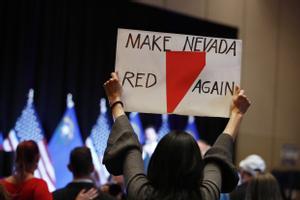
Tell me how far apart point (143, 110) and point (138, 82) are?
4.2 inches

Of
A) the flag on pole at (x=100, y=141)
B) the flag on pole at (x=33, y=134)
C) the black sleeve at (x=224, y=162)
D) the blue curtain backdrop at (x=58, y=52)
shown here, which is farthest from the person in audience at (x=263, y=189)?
the flag on pole at (x=100, y=141)

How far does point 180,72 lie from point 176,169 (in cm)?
73

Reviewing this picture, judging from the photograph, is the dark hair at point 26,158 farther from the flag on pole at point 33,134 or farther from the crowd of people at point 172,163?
the flag on pole at point 33,134

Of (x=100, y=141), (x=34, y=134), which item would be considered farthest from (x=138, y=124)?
(x=34, y=134)

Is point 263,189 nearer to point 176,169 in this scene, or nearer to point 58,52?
point 176,169

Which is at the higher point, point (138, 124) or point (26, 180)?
point (26, 180)

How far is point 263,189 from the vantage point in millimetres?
3016

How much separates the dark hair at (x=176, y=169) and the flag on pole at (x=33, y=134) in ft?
15.3

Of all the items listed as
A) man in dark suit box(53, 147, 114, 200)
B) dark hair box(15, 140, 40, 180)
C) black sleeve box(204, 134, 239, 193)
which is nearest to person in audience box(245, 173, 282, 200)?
man in dark suit box(53, 147, 114, 200)

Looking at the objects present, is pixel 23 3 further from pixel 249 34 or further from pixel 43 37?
pixel 249 34

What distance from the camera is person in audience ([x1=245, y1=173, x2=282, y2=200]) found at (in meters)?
3.02

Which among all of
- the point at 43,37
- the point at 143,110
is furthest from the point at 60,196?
the point at 43,37

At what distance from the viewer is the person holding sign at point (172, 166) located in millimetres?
1502

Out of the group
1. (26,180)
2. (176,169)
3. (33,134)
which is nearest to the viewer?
(176,169)
